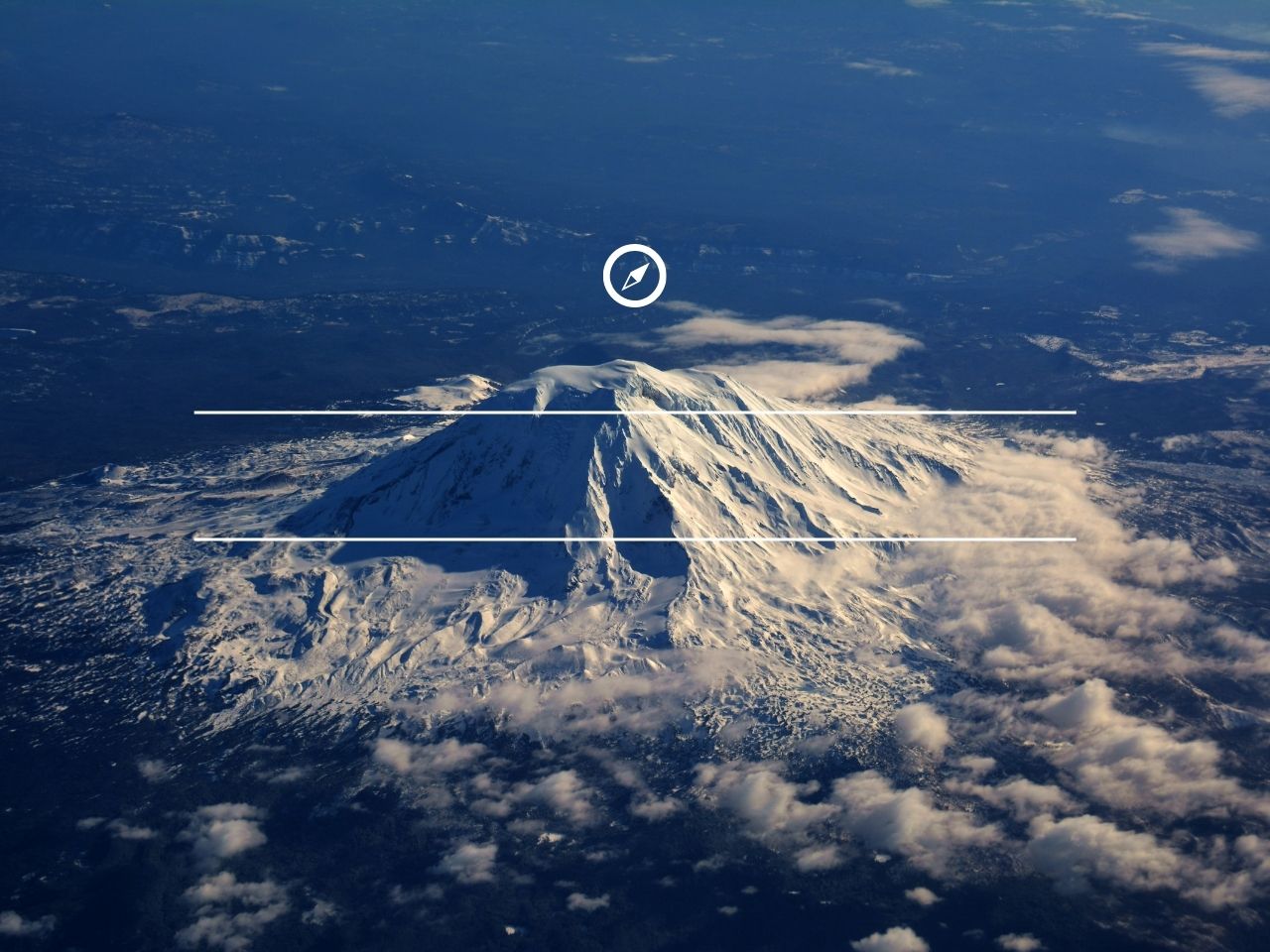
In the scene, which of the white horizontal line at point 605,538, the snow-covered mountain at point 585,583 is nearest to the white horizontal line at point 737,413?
the snow-covered mountain at point 585,583

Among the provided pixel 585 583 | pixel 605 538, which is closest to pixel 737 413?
pixel 605 538

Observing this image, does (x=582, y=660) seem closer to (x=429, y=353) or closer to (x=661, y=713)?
(x=661, y=713)

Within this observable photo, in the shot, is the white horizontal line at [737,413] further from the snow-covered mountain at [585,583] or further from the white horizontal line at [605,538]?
the white horizontal line at [605,538]

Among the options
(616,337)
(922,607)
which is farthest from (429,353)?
(922,607)

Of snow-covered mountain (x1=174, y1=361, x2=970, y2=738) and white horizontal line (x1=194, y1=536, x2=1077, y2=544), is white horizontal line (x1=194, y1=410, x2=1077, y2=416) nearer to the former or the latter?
snow-covered mountain (x1=174, y1=361, x2=970, y2=738)

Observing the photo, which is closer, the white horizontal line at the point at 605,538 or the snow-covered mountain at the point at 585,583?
the snow-covered mountain at the point at 585,583

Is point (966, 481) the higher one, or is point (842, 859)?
point (966, 481)

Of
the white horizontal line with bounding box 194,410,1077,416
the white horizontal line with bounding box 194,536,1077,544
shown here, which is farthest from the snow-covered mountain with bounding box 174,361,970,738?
the white horizontal line with bounding box 194,410,1077,416

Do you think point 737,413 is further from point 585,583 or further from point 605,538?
point 585,583
